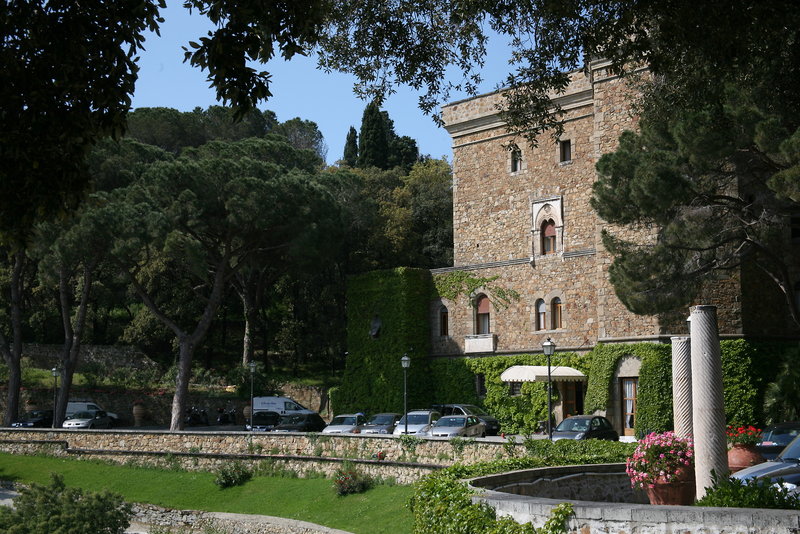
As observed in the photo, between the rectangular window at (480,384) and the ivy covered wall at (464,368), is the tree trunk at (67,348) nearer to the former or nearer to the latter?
the ivy covered wall at (464,368)

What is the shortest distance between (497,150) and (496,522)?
32.7m

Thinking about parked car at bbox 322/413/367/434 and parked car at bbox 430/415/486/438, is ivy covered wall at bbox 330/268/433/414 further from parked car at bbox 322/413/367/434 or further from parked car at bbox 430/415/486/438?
parked car at bbox 430/415/486/438

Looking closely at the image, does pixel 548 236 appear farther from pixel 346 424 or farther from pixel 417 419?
pixel 346 424

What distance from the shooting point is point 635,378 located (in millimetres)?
31359

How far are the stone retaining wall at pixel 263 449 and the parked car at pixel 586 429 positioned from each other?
4.17 metres

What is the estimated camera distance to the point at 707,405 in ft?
38.4

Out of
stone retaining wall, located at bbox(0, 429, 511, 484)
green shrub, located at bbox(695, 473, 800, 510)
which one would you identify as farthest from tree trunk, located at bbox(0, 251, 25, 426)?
green shrub, located at bbox(695, 473, 800, 510)

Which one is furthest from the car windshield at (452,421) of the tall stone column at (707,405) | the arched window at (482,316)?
the tall stone column at (707,405)

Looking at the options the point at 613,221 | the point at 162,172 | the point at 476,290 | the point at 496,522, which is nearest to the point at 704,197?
the point at 613,221

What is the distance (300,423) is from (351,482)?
36.7 ft

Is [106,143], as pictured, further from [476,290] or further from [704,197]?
[704,197]

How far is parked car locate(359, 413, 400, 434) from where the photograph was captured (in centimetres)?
3341

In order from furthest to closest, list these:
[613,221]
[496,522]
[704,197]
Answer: [613,221]
[704,197]
[496,522]

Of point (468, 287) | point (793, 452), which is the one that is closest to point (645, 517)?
point (793, 452)
